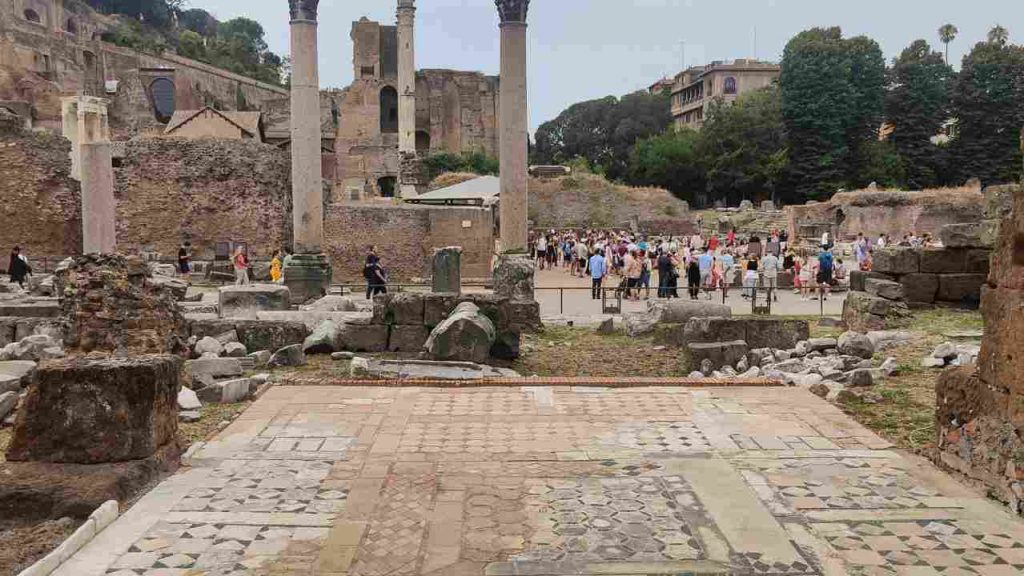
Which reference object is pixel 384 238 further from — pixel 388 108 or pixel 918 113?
pixel 918 113

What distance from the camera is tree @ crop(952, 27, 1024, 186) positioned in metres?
54.2

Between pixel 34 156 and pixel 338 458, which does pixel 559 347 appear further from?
pixel 34 156

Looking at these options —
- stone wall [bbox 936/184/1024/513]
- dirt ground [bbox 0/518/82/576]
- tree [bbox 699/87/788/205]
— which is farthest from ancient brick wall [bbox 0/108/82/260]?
tree [bbox 699/87/788/205]

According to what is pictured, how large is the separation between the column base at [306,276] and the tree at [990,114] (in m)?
46.6

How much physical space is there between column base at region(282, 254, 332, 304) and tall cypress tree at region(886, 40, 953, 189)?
4527 cm

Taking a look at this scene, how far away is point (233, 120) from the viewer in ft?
141

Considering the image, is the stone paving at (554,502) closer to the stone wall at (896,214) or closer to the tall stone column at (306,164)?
the tall stone column at (306,164)

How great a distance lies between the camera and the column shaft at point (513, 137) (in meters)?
16.7

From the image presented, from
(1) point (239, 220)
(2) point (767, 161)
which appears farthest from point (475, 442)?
(2) point (767, 161)

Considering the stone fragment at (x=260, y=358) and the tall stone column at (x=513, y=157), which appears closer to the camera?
the stone fragment at (x=260, y=358)

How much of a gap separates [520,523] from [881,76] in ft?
186

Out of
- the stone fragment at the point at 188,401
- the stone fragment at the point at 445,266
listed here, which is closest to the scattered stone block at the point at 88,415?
the stone fragment at the point at 188,401

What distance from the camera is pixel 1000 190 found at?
11.6m

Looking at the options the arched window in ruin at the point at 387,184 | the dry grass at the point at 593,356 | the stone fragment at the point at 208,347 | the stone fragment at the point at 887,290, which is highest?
the arched window in ruin at the point at 387,184
